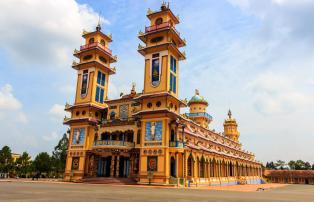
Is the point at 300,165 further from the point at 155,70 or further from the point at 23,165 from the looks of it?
the point at 23,165

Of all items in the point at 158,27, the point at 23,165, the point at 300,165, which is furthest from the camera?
the point at 300,165

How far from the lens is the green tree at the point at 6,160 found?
60772 millimetres

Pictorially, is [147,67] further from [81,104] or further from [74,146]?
[74,146]

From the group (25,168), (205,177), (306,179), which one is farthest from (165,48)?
(306,179)

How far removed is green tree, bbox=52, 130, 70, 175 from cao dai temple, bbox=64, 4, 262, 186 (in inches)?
896

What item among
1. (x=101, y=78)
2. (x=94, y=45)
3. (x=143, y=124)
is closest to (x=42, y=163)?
(x=101, y=78)

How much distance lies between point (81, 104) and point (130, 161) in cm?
1375

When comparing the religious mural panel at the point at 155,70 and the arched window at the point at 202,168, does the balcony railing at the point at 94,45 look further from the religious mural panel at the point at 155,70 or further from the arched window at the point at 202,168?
the arched window at the point at 202,168

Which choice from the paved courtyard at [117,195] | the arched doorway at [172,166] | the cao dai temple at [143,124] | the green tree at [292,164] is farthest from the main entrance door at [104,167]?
the green tree at [292,164]

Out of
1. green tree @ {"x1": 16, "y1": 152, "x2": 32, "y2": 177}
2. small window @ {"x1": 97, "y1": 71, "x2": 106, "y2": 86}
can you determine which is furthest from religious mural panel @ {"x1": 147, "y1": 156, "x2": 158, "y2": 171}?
green tree @ {"x1": 16, "y1": 152, "x2": 32, "y2": 177}

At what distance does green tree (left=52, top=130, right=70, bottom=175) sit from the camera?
65.7 meters

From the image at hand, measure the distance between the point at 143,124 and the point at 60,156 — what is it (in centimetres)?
3817

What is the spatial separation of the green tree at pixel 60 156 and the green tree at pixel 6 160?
932 centimetres

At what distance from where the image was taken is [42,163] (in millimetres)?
63281
